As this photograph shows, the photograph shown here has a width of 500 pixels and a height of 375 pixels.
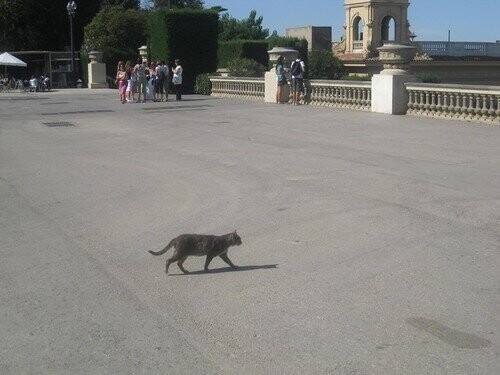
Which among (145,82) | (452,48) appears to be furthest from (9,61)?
(452,48)

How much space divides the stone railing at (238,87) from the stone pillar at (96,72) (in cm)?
1636

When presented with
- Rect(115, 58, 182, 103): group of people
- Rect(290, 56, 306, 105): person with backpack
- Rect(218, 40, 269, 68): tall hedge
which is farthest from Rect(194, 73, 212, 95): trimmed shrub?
Rect(290, 56, 306, 105): person with backpack

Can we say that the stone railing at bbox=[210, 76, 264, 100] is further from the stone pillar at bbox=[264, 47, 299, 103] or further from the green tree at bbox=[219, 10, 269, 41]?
the green tree at bbox=[219, 10, 269, 41]

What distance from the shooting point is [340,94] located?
2856 centimetres

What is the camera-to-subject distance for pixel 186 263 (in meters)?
8.45

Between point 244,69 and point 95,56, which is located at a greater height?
point 95,56

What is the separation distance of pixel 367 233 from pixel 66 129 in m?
15.2

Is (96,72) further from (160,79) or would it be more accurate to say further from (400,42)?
(400,42)

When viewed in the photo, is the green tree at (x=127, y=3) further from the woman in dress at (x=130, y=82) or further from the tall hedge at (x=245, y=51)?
the woman in dress at (x=130, y=82)

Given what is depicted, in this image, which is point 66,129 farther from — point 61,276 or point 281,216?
point 61,276

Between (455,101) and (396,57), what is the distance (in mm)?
2881

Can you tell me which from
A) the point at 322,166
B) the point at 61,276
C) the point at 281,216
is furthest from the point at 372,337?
the point at 322,166

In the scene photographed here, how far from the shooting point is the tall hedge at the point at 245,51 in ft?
166

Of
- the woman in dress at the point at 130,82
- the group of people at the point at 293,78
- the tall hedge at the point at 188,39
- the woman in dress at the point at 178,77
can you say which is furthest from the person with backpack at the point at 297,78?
the tall hedge at the point at 188,39
